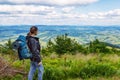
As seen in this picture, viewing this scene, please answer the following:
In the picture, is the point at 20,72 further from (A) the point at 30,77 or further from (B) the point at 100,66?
(B) the point at 100,66

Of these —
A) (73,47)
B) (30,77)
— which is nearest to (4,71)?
(30,77)

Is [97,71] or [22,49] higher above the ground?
[22,49]

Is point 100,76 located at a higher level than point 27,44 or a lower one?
lower

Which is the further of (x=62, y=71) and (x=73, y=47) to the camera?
(x=73, y=47)

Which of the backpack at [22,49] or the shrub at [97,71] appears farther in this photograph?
the shrub at [97,71]

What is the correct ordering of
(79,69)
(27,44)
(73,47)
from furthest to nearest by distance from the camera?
1. (73,47)
2. (79,69)
3. (27,44)

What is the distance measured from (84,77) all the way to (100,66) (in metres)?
0.94

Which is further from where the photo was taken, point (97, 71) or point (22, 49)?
point (97, 71)

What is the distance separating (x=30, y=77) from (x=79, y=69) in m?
2.76

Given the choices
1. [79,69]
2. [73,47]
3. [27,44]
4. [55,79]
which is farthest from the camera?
[73,47]

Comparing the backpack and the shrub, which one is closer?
the backpack

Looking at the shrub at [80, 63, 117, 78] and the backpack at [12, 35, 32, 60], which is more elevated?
the backpack at [12, 35, 32, 60]

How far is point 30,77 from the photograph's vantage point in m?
10.8

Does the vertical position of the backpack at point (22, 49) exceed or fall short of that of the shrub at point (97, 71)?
it exceeds it
